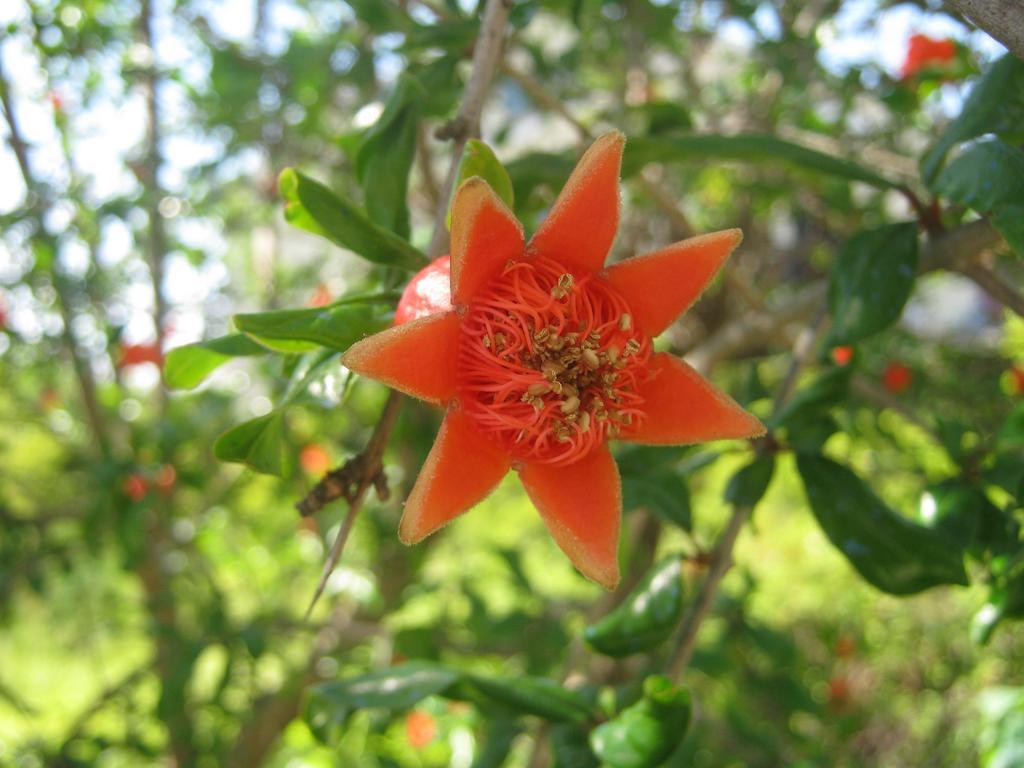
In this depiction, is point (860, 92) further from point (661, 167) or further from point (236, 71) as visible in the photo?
point (236, 71)

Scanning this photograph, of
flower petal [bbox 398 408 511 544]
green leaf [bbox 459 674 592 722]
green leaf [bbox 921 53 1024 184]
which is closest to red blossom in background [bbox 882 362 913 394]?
green leaf [bbox 921 53 1024 184]

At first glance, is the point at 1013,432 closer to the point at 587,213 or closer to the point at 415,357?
the point at 587,213

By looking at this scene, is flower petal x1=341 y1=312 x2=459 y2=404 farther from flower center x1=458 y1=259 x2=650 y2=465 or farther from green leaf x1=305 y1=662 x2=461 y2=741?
green leaf x1=305 y1=662 x2=461 y2=741

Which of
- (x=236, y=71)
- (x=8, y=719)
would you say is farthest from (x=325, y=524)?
(x=8, y=719)

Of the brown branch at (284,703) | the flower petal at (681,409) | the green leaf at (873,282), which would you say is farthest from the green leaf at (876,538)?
the brown branch at (284,703)

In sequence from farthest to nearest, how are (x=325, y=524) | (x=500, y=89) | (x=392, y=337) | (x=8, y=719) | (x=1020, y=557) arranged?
1. (x=8, y=719)
2. (x=500, y=89)
3. (x=325, y=524)
4. (x=1020, y=557)
5. (x=392, y=337)
